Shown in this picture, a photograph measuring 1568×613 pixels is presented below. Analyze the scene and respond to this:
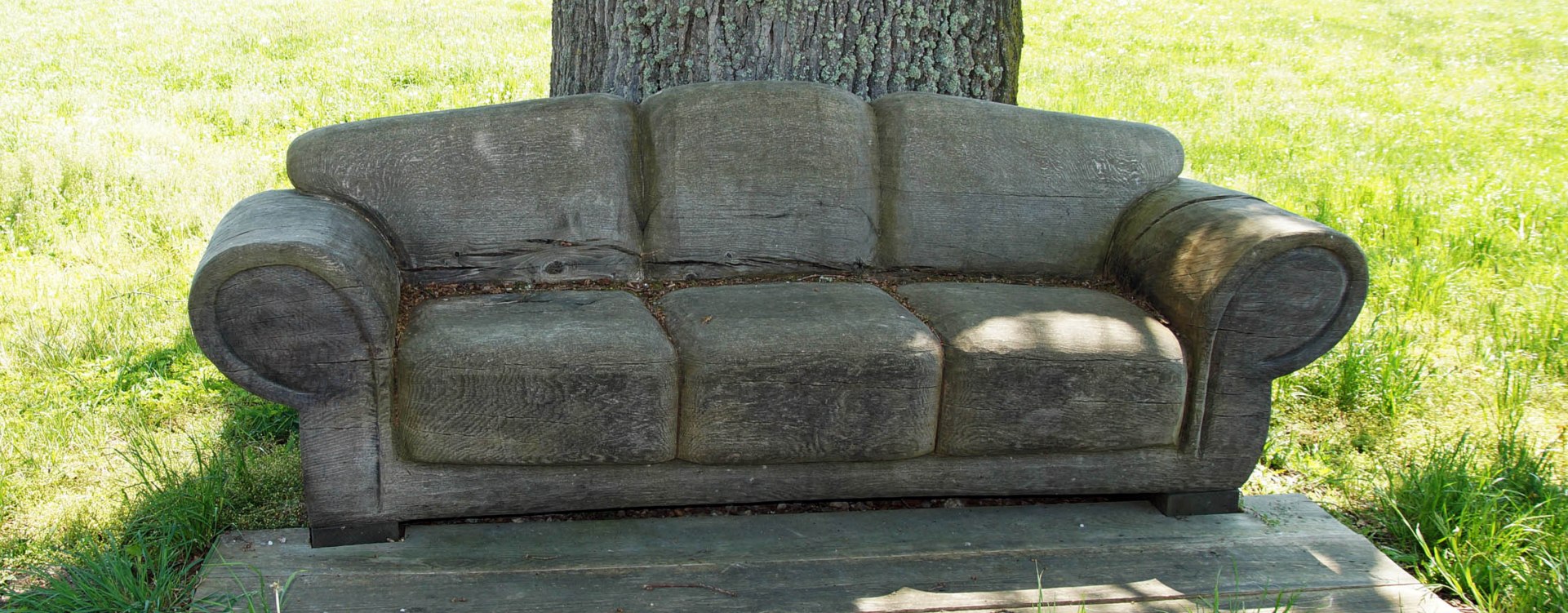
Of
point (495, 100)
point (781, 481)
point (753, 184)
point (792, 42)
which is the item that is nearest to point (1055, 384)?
point (781, 481)

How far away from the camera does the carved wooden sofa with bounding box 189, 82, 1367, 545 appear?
2369 millimetres

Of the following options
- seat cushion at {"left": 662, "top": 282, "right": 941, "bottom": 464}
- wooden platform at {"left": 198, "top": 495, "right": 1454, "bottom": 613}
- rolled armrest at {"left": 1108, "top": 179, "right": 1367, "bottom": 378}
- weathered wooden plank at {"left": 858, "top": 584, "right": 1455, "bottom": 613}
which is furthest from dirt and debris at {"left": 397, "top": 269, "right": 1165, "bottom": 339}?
weathered wooden plank at {"left": 858, "top": 584, "right": 1455, "bottom": 613}

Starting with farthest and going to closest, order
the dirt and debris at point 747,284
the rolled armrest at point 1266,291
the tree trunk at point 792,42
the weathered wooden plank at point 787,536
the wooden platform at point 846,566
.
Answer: the tree trunk at point 792,42 → the dirt and debris at point 747,284 → the rolled armrest at point 1266,291 → the weathered wooden plank at point 787,536 → the wooden platform at point 846,566

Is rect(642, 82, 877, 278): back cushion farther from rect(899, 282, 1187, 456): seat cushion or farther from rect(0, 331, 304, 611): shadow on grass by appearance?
rect(0, 331, 304, 611): shadow on grass

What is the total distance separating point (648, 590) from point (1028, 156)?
64.4 inches

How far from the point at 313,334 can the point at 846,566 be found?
3.93 ft

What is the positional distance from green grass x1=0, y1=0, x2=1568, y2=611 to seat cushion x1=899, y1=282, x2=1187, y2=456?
68 cm

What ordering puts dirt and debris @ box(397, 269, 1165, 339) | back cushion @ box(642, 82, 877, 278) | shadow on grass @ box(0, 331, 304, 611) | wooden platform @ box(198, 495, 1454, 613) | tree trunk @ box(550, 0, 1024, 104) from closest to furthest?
shadow on grass @ box(0, 331, 304, 611) → wooden platform @ box(198, 495, 1454, 613) → dirt and debris @ box(397, 269, 1165, 339) → back cushion @ box(642, 82, 877, 278) → tree trunk @ box(550, 0, 1024, 104)

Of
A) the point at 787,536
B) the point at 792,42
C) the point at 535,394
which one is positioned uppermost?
the point at 792,42

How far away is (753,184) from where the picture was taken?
3104 mm

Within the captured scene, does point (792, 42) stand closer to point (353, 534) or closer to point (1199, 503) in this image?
point (1199, 503)

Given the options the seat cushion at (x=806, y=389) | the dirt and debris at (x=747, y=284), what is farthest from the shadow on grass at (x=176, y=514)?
the seat cushion at (x=806, y=389)

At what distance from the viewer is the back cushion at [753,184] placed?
10.1 feet

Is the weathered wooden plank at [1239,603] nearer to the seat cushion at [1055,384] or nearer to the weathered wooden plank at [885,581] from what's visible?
the weathered wooden plank at [885,581]
